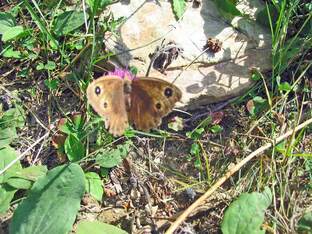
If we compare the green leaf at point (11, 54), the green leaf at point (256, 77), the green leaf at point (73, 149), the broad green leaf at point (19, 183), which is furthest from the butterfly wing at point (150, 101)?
the green leaf at point (11, 54)

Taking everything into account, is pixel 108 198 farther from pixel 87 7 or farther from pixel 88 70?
pixel 87 7

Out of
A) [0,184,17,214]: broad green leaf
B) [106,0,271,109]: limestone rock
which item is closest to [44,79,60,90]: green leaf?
[106,0,271,109]: limestone rock

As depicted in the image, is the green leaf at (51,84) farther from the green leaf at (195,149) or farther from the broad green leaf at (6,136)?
the green leaf at (195,149)

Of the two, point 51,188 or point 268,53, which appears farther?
point 268,53

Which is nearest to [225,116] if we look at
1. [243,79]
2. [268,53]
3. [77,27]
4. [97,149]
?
[243,79]

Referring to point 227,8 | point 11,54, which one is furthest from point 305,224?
point 11,54

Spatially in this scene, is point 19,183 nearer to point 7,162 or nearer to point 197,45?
point 7,162
